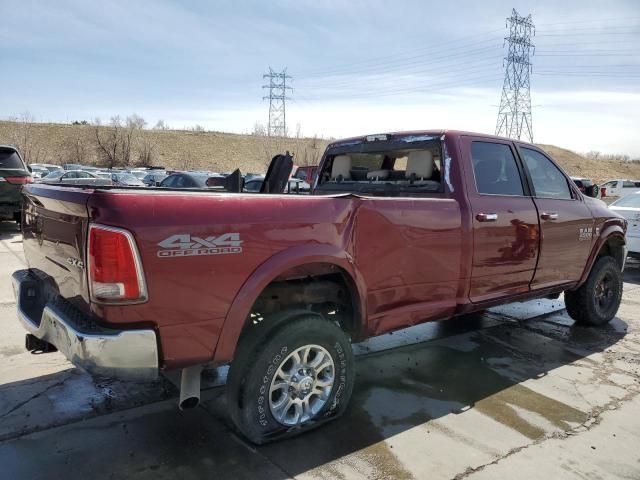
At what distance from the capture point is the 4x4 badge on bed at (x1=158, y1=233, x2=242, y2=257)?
2461mm

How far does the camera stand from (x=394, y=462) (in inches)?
118

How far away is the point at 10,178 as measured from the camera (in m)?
10.8

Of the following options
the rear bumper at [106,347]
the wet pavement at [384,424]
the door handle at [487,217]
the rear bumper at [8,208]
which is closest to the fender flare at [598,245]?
the wet pavement at [384,424]

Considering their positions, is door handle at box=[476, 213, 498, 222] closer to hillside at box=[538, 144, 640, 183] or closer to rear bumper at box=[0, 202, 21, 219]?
rear bumper at box=[0, 202, 21, 219]

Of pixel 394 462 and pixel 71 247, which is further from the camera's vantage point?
pixel 394 462

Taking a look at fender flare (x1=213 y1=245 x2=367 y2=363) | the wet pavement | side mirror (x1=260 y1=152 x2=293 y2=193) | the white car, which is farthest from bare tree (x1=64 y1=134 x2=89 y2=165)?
fender flare (x1=213 y1=245 x2=367 y2=363)

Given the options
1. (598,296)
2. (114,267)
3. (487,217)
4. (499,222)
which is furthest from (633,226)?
(114,267)

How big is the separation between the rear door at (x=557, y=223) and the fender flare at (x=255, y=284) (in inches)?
106

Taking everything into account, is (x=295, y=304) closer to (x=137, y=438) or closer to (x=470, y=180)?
(x=137, y=438)

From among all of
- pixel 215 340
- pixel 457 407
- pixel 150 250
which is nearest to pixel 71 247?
pixel 150 250

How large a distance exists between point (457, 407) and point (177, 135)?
84238 millimetres

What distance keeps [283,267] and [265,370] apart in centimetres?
61

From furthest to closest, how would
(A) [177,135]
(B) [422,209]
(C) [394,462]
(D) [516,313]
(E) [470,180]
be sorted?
1. (A) [177,135]
2. (D) [516,313]
3. (E) [470,180]
4. (B) [422,209]
5. (C) [394,462]

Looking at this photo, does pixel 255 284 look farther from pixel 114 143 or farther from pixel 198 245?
pixel 114 143
